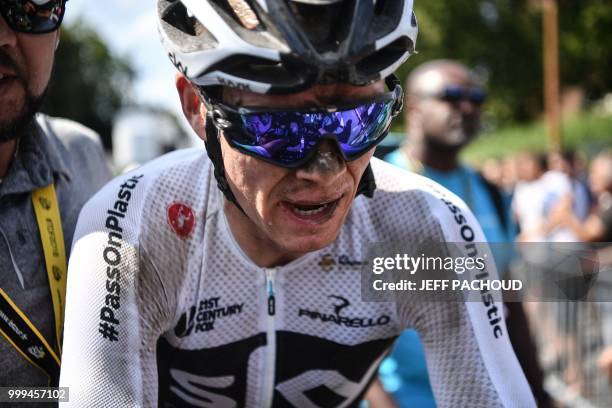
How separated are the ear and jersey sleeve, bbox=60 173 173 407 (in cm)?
30

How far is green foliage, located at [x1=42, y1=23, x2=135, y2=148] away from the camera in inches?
2072

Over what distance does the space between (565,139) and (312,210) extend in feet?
88.7

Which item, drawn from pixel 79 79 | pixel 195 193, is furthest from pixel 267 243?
pixel 79 79

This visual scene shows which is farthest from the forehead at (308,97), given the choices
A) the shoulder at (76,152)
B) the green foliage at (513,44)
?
the green foliage at (513,44)

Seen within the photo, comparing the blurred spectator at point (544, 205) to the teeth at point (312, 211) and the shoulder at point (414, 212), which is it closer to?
the shoulder at point (414, 212)

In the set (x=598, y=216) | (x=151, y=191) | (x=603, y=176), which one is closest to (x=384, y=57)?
(x=151, y=191)

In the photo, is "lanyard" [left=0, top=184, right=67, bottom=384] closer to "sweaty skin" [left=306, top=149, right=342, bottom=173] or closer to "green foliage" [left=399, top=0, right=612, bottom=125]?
"sweaty skin" [left=306, top=149, right=342, bottom=173]

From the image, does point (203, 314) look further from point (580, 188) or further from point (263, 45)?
point (580, 188)

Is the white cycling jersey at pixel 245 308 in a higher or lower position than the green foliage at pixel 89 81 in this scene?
lower

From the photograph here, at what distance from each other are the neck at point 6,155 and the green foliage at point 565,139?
2196 centimetres

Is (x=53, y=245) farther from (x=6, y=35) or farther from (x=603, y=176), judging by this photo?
(x=603, y=176)

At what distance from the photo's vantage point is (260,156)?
79.7 inches

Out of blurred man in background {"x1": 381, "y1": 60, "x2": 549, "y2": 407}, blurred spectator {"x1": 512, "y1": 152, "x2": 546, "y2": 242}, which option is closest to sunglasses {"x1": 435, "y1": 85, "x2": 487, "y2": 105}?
blurred man in background {"x1": 381, "y1": 60, "x2": 549, "y2": 407}

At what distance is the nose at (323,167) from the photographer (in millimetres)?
2010
